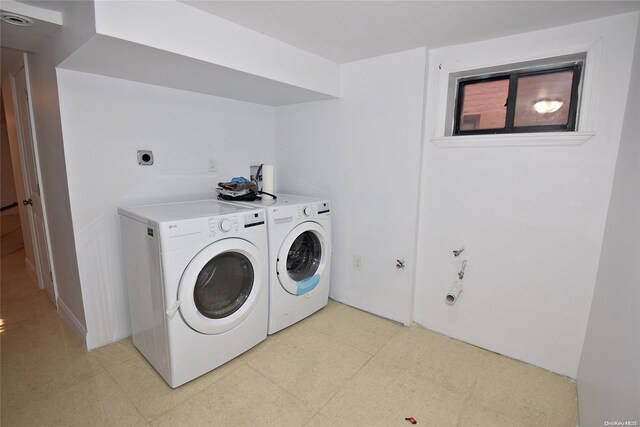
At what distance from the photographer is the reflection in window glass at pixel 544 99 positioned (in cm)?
170

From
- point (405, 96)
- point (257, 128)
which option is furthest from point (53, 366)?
point (405, 96)

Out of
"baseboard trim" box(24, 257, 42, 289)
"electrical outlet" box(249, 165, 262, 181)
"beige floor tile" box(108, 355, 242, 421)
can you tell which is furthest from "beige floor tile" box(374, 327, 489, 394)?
"baseboard trim" box(24, 257, 42, 289)

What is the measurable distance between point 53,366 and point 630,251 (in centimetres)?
295

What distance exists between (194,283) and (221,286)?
253 mm

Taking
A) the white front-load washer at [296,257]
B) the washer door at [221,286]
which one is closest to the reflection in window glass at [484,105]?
the white front-load washer at [296,257]

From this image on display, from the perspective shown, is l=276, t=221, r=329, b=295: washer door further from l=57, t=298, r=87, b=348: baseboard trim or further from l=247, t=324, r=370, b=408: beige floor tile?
l=57, t=298, r=87, b=348: baseboard trim

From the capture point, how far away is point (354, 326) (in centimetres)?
229

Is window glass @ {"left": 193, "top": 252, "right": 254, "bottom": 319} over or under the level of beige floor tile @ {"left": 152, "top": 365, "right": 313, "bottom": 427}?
over

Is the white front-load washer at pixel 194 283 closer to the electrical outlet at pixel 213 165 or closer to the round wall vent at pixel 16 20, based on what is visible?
the electrical outlet at pixel 213 165

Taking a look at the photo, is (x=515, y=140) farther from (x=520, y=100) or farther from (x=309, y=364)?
(x=309, y=364)

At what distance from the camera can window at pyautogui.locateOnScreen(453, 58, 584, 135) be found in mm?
1686

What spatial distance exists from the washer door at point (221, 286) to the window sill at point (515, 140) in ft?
4.79

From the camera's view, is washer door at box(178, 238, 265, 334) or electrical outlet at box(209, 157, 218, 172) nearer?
washer door at box(178, 238, 265, 334)

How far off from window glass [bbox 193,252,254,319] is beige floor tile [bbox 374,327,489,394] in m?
0.97
